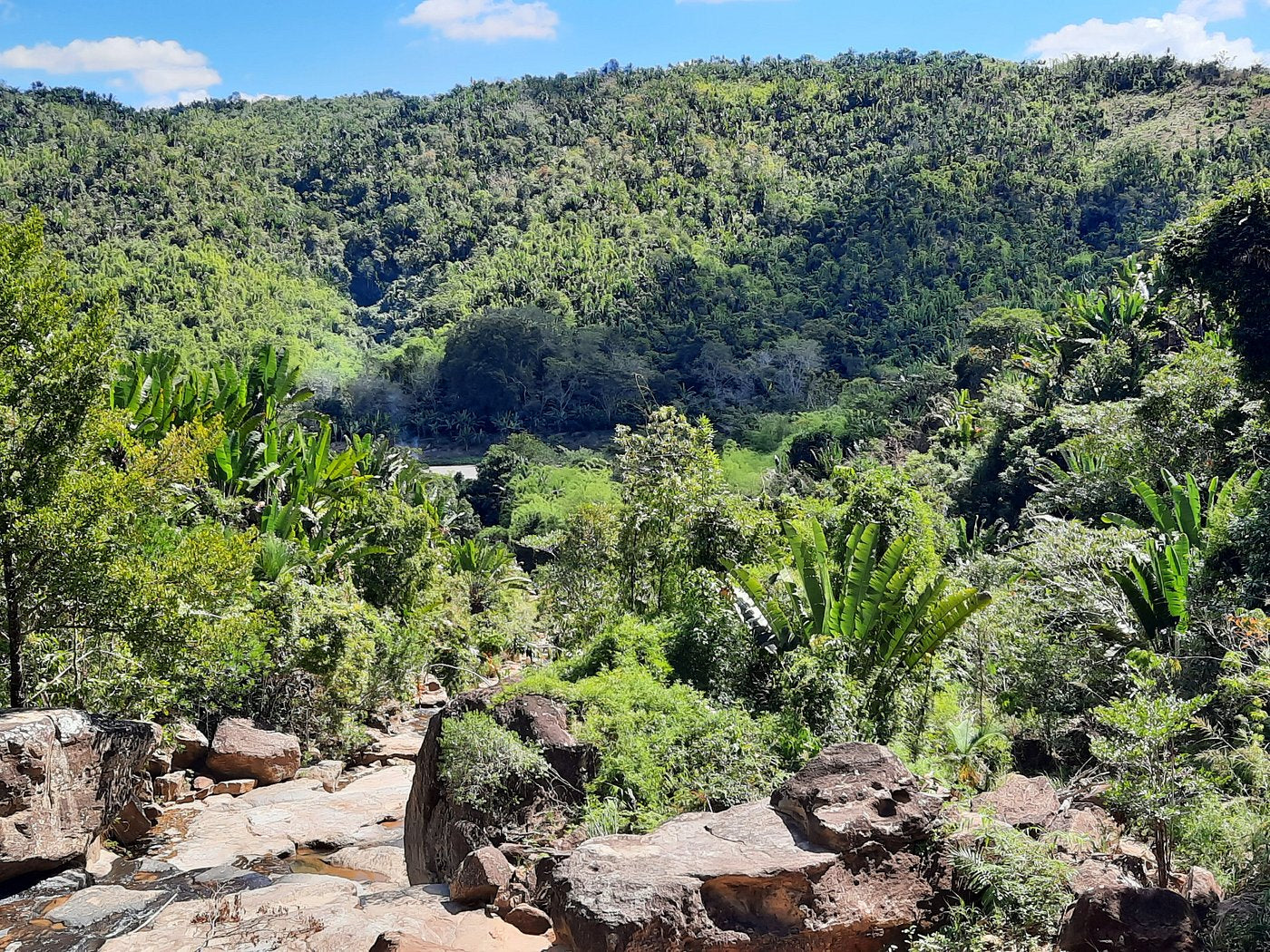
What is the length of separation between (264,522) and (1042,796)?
46.5 feet

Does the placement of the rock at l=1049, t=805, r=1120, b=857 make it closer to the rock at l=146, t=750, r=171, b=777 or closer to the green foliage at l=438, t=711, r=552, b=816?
the green foliage at l=438, t=711, r=552, b=816

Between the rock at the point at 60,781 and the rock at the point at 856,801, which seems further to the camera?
the rock at the point at 60,781

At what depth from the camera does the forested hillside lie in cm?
7444

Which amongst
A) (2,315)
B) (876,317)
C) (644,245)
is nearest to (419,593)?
(2,315)

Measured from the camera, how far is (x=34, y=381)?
32.0 feet

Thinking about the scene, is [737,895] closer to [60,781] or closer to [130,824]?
[60,781]

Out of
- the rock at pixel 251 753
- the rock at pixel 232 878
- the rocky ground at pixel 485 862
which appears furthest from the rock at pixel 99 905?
the rock at pixel 251 753

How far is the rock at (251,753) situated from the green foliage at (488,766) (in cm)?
680

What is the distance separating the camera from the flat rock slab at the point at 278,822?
11242 mm

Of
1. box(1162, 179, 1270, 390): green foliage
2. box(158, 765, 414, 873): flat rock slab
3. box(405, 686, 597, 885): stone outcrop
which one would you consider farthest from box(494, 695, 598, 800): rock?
box(1162, 179, 1270, 390): green foliage

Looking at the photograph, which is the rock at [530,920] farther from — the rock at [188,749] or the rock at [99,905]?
the rock at [188,749]

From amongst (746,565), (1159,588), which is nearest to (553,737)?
(746,565)

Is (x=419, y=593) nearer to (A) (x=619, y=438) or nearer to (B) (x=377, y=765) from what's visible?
(B) (x=377, y=765)

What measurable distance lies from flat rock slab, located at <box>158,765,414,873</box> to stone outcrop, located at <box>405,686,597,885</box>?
115 inches
